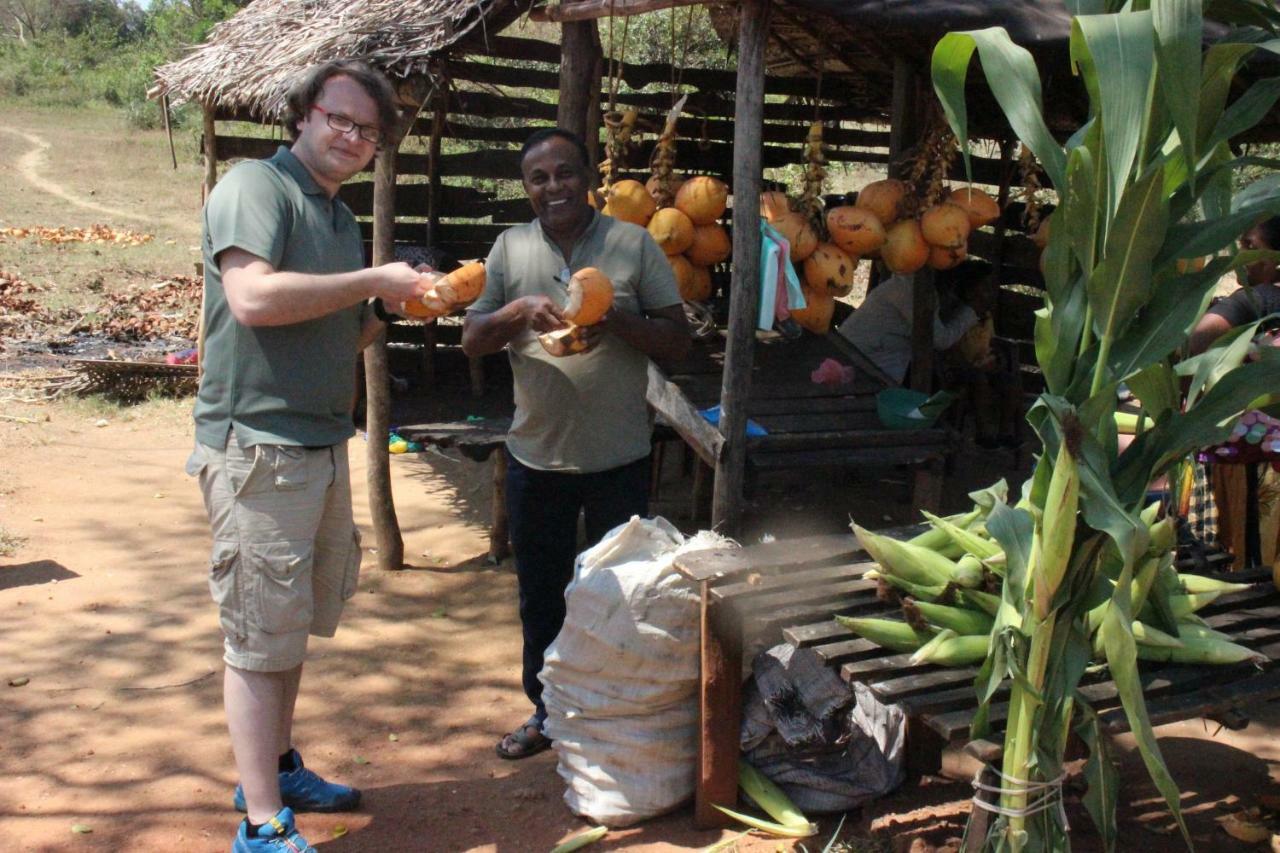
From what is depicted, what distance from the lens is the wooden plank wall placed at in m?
7.19

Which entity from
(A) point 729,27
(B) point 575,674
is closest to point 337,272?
(B) point 575,674

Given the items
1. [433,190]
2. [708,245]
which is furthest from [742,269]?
[433,190]

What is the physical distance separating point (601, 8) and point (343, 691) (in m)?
2.84

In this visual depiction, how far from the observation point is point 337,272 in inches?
118

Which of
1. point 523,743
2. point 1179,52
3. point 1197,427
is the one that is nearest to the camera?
point 1179,52

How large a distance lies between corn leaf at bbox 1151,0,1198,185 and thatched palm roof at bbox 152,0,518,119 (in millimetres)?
3671

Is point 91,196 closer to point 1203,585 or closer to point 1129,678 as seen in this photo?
point 1203,585

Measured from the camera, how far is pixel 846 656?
9.36 feet

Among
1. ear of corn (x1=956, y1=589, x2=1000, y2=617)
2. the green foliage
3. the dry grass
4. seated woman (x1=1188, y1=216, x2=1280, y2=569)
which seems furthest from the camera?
the green foliage

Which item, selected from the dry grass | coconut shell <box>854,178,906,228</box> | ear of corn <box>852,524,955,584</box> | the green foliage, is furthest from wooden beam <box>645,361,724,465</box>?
the green foliage

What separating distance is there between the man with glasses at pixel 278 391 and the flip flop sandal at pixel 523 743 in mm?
951

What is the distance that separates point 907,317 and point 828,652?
415 centimetres

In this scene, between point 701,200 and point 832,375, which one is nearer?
point 701,200

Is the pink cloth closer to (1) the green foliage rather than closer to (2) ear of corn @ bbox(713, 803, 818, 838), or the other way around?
(2) ear of corn @ bbox(713, 803, 818, 838)
